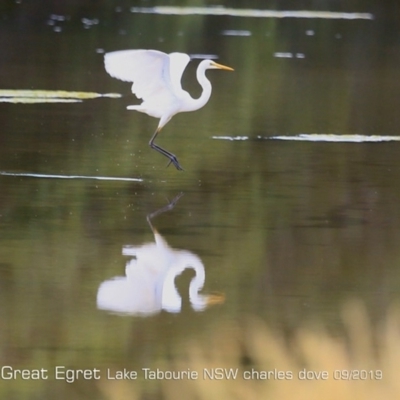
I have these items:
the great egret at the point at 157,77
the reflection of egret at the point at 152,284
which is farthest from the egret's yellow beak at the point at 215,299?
the great egret at the point at 157,77

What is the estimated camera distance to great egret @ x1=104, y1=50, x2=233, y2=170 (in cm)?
887

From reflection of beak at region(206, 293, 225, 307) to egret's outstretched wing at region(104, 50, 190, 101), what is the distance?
2916mm

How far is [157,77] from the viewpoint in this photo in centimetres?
916

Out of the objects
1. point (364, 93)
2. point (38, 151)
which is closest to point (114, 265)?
point (38, 151)

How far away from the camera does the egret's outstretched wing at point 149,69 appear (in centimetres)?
884

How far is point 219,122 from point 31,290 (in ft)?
18.0

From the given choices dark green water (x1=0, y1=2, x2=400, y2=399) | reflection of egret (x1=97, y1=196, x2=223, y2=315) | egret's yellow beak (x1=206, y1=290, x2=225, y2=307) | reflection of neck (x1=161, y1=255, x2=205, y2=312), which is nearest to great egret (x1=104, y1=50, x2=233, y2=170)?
dark green water (x1=0, y1=2, x2=400, y2=399)

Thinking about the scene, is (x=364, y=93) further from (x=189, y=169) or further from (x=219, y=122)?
(x=189, y=169)

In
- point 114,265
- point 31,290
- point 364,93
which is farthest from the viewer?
point 364,93

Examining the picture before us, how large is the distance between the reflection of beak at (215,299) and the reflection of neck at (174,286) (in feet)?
0.09

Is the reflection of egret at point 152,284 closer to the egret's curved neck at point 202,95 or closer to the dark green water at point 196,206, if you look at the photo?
the dark green water at point 196,206

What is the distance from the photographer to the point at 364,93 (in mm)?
13562

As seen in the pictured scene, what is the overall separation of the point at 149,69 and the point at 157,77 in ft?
0.38

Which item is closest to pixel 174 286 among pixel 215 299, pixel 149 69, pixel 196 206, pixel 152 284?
pixel 152 284
